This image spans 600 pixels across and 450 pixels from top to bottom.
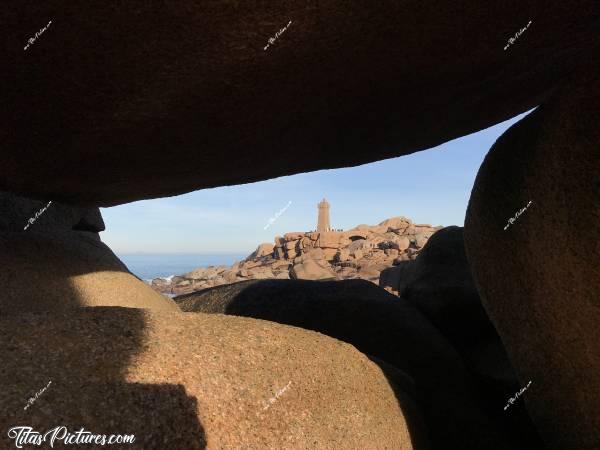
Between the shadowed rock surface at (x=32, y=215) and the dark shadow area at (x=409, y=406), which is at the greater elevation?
the shadowed rock surface at (x=32, y=215)

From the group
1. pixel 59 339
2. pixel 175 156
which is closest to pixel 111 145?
pixel 175 156

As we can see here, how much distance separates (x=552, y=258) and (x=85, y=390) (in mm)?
2404

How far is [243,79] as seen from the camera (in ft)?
8.20

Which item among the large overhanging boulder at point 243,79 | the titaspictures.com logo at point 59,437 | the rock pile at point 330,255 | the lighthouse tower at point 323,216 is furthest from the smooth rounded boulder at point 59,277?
the lighthouse tower at point 323,216

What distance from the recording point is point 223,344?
91.5 inches

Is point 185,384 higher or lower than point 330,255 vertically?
higher

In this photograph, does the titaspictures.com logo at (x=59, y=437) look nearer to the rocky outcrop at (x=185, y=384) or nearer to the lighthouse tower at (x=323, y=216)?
the rocky outcrop at (x=185, y=384)

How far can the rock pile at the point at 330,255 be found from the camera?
79.2 ft

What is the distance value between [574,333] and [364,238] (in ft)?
93.4

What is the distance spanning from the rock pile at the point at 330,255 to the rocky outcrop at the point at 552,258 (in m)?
15.9

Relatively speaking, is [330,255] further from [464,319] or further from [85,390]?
[85,390]

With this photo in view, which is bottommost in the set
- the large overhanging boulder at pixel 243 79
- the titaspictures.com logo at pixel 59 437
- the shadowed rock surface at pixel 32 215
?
the titaspictures.com logo at pixel 59 437

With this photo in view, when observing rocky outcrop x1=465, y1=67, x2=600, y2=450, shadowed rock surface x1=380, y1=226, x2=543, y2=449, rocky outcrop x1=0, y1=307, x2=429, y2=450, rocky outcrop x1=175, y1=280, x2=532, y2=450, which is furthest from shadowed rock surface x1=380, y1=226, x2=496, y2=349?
rocky outcrop x1=0, y1=307, x2=429, y2=450

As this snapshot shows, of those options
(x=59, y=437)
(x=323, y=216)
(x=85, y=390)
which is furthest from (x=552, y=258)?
(x=323, y=216)
